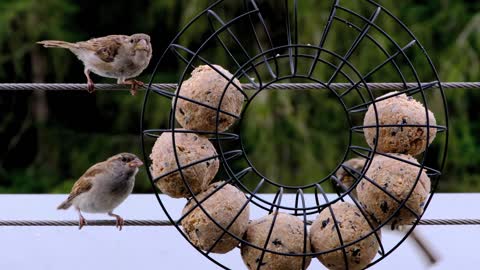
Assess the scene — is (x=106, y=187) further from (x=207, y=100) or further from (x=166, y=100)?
(x=166, y=100)

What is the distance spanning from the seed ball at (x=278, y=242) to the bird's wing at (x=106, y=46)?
1.25 meters

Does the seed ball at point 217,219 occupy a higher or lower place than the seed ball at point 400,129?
lower

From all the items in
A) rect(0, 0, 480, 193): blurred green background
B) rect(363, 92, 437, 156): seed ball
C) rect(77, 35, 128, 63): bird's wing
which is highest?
rect(77, 35, 128, 63): bird's wing

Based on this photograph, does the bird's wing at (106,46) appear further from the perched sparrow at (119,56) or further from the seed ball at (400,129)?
the seed ball at (400,129)

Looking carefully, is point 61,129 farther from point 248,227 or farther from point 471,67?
point 248,227

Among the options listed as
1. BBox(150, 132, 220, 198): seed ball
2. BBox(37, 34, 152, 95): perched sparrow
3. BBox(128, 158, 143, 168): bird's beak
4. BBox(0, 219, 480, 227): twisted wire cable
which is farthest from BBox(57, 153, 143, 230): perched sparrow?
BBox(150, 132, 220, 198): seed ball

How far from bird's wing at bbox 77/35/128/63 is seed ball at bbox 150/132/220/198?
3.64ft

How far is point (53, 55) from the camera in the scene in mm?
7582

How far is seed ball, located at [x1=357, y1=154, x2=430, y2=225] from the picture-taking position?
2.26 metres

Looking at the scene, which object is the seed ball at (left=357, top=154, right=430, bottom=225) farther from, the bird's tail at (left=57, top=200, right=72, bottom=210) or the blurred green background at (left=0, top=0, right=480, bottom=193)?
the blurred green background at (left=0, top=0, right=480, bottom=193)

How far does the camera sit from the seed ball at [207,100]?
2275 millimetres

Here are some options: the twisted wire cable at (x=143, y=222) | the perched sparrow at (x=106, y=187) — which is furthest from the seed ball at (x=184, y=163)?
the perched sparrow at (x=106, y=187)

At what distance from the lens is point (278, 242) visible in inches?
89.4

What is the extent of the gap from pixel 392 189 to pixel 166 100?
4907mm
